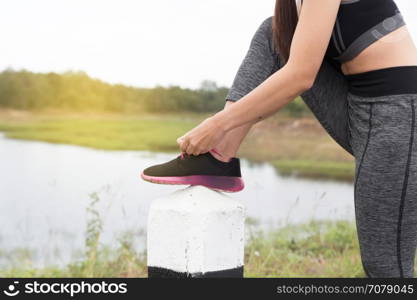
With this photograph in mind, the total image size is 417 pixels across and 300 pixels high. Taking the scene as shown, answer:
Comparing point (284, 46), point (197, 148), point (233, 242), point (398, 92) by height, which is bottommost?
point (233, 242)

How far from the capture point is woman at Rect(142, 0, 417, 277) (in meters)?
1.53

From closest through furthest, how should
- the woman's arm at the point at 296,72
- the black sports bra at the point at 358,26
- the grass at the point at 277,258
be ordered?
the woman's arm at the point at 296,72 < the black sports bra at the point at 358,26 < the grass at the point at 277,258

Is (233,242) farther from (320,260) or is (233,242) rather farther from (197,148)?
(320,260)

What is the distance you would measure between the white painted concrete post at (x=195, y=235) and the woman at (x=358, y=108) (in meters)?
0.12

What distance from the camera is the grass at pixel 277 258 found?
316 centimetres

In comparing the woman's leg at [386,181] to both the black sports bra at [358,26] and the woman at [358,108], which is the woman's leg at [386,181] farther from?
the black sports bra at [358,26]

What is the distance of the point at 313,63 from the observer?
4.89 feet

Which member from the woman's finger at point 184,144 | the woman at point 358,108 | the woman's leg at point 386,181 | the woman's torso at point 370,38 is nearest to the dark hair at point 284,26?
the woman at point 358,108

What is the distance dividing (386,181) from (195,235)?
59 centimetres

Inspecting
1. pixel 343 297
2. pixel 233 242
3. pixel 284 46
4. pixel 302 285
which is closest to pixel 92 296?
pixel 233 242

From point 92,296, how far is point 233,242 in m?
0.57

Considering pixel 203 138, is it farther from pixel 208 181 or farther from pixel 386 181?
pixel 386 181

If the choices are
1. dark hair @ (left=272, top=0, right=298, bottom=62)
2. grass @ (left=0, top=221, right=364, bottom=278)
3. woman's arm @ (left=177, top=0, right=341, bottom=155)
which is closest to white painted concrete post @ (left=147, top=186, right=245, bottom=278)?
woman's arm @ (left=177, top=0, right=341, bottom=155)

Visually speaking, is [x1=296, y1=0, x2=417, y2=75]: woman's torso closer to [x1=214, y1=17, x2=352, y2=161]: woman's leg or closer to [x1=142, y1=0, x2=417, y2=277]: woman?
[x1=142, y1=0, x2=417, y2=277]: woman
